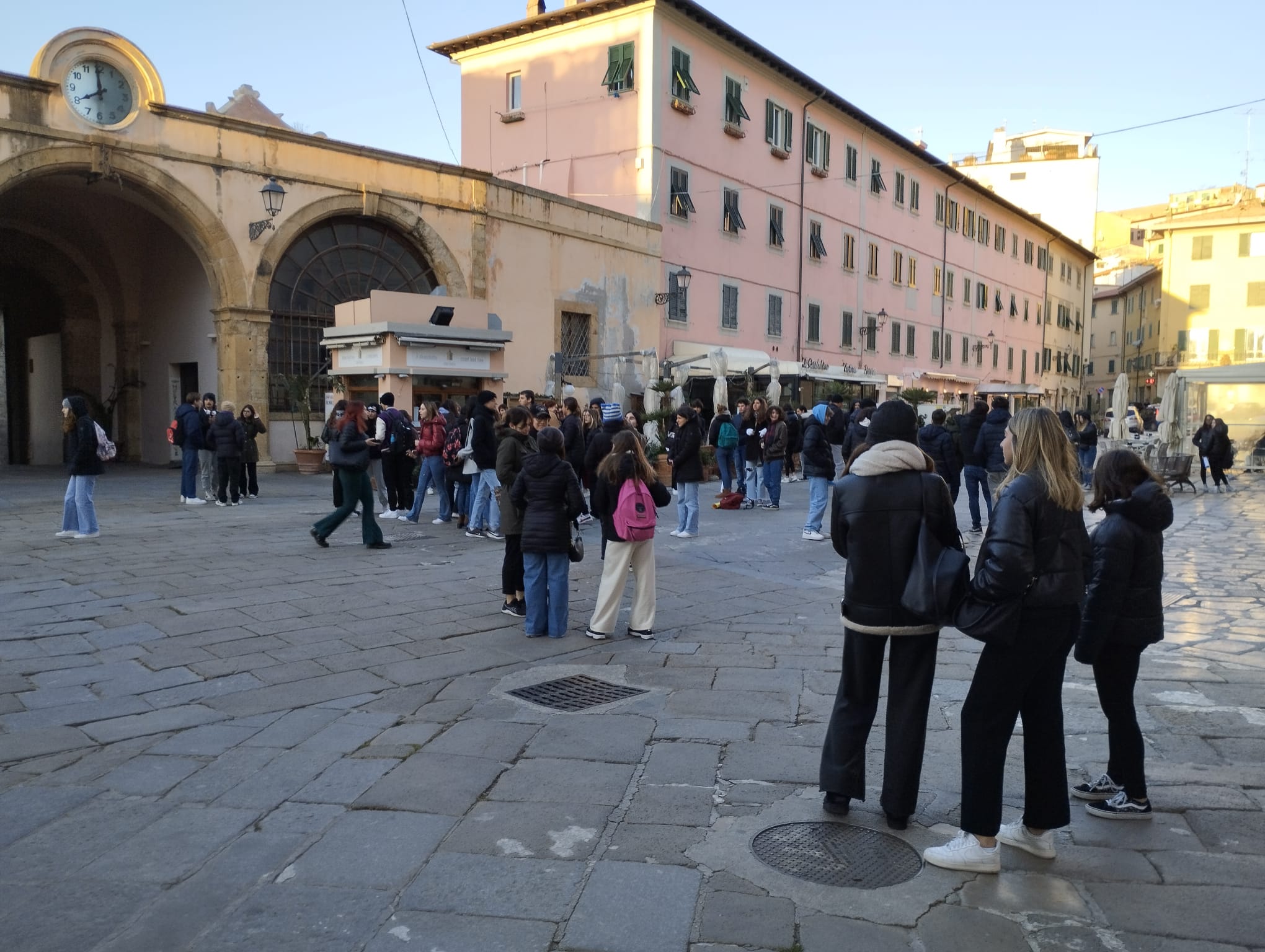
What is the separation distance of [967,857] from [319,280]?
64.7 ft

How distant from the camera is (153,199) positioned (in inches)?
731

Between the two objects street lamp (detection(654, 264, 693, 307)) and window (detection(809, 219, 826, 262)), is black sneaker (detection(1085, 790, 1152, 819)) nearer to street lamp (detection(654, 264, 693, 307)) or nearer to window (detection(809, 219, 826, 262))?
street lamp (detection(654, 264, 693, 307))

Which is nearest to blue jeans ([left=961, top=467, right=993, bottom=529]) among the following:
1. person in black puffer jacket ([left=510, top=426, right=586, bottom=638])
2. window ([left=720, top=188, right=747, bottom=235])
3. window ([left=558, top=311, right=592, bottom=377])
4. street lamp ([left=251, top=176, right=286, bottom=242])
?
person in black puffer jacket ([left=510, top=426, right=586, bottom=638])

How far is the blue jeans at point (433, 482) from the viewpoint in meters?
12.5

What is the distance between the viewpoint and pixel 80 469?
10.5 meters

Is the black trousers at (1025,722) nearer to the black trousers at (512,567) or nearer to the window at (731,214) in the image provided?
the black trousers at (512,567)

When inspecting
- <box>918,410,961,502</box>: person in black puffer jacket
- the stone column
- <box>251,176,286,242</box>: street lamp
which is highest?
<box>251,176,286,242</box>: street lamp

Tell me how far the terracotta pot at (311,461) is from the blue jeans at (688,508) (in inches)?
383

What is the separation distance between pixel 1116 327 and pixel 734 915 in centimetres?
7759

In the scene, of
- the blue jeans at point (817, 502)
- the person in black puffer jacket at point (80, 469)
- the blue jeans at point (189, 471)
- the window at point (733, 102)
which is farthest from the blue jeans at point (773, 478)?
the window at point (733, 102)

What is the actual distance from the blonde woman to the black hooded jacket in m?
0.43

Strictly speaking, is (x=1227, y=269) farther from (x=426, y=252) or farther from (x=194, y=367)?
(x=194, y=367)

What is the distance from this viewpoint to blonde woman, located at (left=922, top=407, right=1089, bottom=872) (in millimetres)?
3361

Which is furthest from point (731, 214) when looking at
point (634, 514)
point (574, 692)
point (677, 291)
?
point (574, 692)
